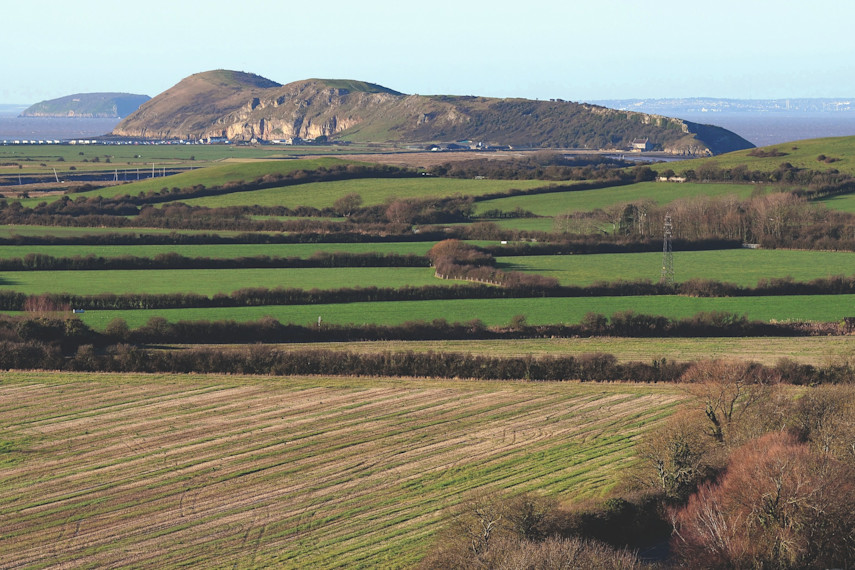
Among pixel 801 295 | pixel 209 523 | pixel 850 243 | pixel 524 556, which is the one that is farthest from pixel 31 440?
pixel 850 243

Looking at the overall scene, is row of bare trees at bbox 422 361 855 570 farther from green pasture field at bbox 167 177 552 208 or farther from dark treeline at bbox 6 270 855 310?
green pasture field at bbox 167 177 552 208

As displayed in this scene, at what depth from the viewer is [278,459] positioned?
1300 inches

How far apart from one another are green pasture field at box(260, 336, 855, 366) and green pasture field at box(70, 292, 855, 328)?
3.35 meters

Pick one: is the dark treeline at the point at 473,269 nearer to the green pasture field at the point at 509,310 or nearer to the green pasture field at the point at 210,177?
the green pasture field at the point at 509,310

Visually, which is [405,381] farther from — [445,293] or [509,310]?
[445,293]

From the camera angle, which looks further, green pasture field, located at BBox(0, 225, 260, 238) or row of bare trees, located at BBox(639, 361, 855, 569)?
green pasture field, located at BBox(0, 225, 260, 238)

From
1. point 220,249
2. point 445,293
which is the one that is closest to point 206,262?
point 220,249

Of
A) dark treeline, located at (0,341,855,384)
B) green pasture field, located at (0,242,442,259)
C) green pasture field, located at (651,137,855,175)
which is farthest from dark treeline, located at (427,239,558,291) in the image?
green pasture field, located at (651,137,855,175)

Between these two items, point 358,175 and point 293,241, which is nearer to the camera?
point 293,241

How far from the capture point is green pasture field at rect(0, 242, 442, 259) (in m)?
74.9

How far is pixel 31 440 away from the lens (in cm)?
3506

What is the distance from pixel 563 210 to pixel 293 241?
101ft

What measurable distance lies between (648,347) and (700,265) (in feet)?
82.4

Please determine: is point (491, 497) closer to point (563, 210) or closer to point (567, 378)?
point (567, 378)
